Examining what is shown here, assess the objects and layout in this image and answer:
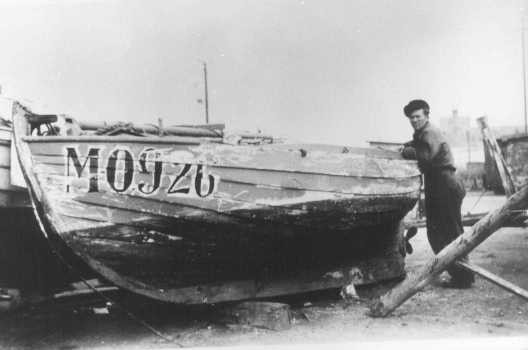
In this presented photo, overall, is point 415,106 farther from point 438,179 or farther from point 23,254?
point 23,254

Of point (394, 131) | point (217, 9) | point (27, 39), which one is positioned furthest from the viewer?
point (394, 131)

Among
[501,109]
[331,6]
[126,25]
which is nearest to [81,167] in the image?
[126,25]

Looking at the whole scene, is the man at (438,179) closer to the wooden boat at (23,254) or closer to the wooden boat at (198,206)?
the wooden boat at (198,206)

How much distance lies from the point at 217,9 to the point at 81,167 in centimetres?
208

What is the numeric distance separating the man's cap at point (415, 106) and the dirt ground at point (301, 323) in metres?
1.85

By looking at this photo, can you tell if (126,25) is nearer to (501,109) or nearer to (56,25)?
(56,25)

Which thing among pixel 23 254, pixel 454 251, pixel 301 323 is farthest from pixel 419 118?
pixel 23 254

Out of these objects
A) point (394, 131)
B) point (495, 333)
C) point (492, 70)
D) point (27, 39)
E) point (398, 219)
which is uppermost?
point (27, 39)

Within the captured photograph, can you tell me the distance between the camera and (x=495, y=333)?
3562mm

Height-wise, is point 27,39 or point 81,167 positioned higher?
point 27,39

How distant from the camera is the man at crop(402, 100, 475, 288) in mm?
4699

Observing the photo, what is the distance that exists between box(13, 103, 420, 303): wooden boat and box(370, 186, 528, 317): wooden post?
2.38 feet

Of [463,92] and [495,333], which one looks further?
[463,92]

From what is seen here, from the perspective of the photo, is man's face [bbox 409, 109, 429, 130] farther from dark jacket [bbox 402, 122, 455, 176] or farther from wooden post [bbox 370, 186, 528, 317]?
wooden post [bbox 370, 186, 528, 317]
